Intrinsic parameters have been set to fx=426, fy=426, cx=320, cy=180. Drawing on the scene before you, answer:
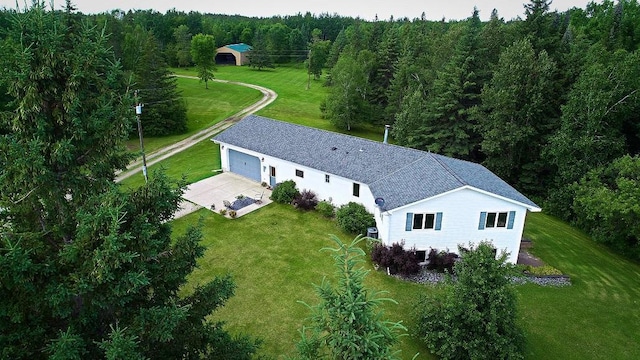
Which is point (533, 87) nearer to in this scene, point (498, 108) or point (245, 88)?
point (498, 108)

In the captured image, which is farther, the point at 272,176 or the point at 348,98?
the point at 348,98

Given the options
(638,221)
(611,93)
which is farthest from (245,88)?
(638,221)

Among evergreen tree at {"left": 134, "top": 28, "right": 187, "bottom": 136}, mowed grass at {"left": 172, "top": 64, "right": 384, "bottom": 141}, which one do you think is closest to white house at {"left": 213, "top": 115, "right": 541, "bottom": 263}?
evergreen tree at {"left": 134, "top": 28, "right": 187, "bottom": 136}

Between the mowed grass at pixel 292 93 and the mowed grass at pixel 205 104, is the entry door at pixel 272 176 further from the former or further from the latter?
the mowed grass at pixel 292 93

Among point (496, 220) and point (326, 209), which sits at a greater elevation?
point (496, 220)

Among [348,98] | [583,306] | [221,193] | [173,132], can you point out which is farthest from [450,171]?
[173,132]

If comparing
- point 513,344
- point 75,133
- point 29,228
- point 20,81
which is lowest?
point 513,344

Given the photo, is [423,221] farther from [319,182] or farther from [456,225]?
[319,182]

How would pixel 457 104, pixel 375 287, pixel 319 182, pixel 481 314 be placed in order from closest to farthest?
pixel 481 314 → pixel 375 287 → pixel 319 182 → pixel 457 104
